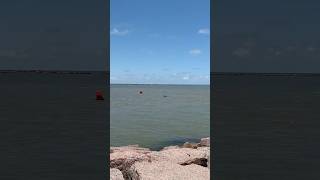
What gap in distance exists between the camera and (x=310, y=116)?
36969 millimetres

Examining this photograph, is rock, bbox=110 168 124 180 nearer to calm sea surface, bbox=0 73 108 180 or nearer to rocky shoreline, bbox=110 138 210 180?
rocky shoreline, bbox=110 138 210 180

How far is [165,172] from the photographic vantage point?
1355cm

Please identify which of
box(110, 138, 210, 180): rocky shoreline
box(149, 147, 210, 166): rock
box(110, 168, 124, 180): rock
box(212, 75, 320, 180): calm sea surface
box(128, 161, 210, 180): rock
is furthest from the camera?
box(149, 147, 210, 166): rock

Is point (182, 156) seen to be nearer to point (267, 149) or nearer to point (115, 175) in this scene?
point (115, 175)

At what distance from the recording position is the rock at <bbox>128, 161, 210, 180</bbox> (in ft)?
42.9

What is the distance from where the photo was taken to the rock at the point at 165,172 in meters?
13.1

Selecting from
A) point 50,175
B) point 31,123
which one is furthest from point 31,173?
point 31,123

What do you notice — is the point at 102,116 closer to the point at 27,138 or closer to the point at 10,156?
the point at 27,138

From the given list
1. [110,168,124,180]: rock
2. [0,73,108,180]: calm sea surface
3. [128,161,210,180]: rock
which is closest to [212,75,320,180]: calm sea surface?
[128,161,210,180]: rock

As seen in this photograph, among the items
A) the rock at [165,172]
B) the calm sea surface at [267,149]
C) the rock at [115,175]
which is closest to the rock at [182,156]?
the calm sea surface at [267,149]

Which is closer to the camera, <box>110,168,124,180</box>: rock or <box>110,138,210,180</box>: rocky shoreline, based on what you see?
<box>110,168,124,180</box>: rock

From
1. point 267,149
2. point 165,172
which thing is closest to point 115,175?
point 165,172

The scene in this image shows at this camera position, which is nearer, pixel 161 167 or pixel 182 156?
pixel 161 167

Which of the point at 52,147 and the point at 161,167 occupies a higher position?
the point at 161,167
